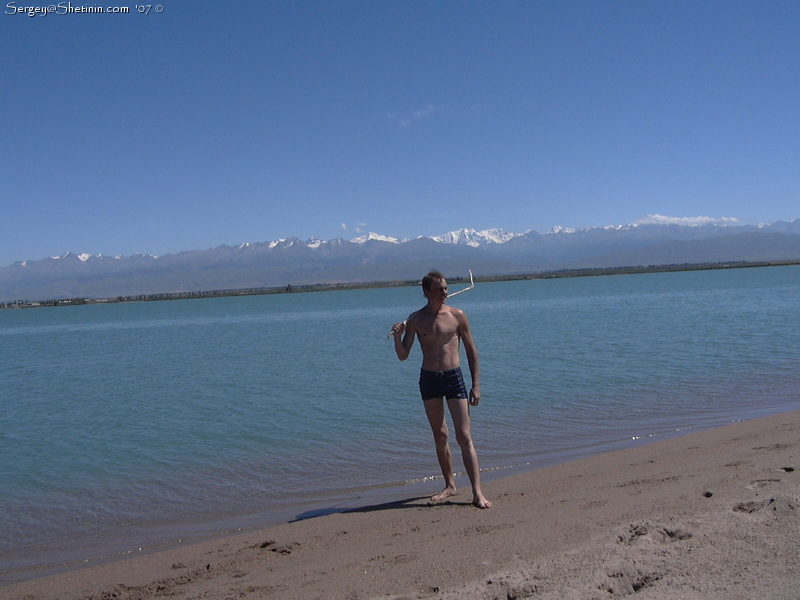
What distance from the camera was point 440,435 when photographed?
6.55 metres

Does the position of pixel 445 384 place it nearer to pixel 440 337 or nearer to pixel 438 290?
pixel 440 337

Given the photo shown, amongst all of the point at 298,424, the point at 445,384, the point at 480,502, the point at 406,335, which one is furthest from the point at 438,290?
the point at 298,424

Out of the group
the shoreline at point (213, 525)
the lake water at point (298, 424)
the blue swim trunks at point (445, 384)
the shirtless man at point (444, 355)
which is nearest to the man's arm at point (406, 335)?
the shirtless man at point (444, 355)

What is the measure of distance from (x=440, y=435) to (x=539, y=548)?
1994 millimetres

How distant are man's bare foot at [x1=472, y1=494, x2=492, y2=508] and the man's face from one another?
1856 mm

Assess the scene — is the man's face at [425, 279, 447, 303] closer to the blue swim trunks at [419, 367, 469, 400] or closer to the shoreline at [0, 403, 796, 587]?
the blue swim trunks at [419, 367, 469, 400]

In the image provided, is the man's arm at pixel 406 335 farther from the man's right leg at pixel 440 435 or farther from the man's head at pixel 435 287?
the man's right leg at pixel 440 435

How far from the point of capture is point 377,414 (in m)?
13.0

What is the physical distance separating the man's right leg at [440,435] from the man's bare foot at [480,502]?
0.45m

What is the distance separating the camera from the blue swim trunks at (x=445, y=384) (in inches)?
245

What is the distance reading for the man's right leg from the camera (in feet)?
20.9

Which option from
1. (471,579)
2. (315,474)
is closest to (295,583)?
(471,579)

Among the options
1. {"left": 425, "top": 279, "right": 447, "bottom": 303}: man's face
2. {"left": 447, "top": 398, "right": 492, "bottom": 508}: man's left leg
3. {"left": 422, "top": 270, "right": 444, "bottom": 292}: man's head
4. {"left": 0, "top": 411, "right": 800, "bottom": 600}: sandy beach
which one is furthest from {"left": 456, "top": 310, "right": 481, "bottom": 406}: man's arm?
{"left": 0, "top": 411, "right": 800, "bottom": 600}: sandy beach

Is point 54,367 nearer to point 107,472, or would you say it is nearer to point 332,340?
point 332,340
